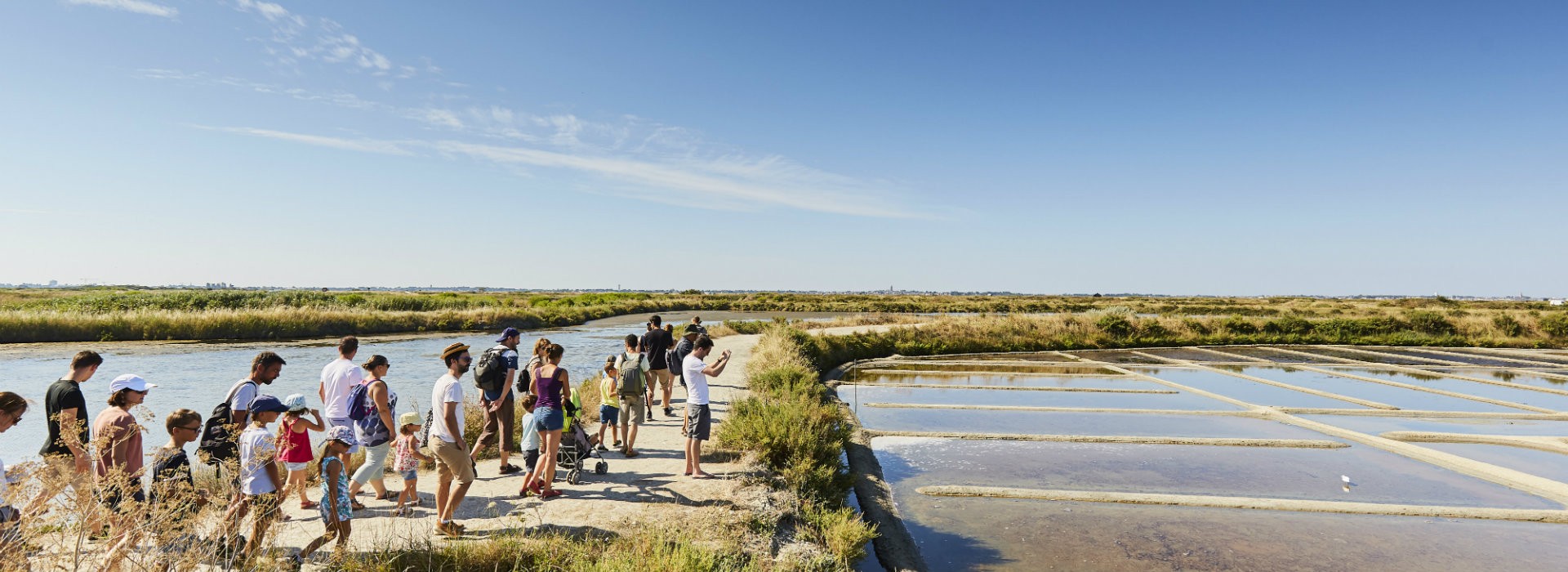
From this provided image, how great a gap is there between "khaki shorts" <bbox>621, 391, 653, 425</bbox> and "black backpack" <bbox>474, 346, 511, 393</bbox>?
178 centimetres

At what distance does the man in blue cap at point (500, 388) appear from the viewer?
23.4 feet

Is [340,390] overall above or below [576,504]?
above

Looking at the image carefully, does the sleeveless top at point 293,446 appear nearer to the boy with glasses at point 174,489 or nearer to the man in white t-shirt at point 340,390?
the boy with glasses at point 174,489

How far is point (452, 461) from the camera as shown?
219 inches

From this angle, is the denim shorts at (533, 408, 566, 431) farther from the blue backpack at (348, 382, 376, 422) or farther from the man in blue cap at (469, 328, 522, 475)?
the blue backpack at (348, 382, 376, 422)

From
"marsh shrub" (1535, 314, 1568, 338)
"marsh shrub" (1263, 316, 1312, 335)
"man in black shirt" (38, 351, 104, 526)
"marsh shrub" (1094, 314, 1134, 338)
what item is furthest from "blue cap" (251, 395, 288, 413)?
"marsh shrub" (1535, 314, 1568, 338)

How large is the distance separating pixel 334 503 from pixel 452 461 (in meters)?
0.89

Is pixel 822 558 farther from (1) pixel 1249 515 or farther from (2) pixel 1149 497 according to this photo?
(1) pixel 1249 515

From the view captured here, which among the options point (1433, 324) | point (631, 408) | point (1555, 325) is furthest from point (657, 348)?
point (1555, 325)

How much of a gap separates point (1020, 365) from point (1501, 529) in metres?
15.3

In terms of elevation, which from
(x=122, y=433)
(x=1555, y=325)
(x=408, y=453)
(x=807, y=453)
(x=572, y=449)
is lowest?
(x=807, y=453)

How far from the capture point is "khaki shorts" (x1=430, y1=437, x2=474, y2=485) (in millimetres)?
5516

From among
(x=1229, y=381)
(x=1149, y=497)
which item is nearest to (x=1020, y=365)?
(x=1229, y=381)

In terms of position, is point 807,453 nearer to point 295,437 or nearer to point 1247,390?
point 295,437
